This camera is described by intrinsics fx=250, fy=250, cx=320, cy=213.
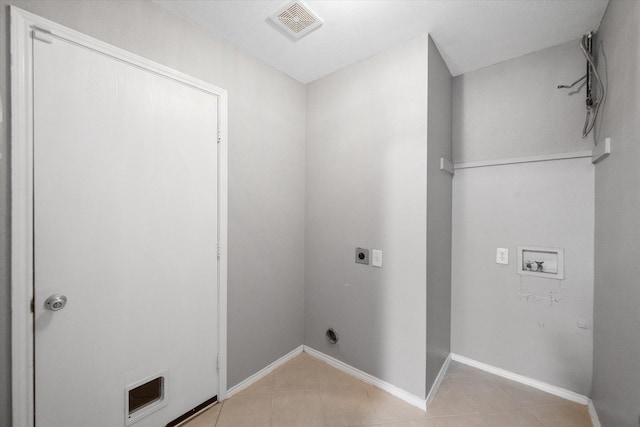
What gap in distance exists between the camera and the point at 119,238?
131 centimetres

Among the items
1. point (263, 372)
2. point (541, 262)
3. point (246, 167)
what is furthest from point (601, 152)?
point (263, 372)

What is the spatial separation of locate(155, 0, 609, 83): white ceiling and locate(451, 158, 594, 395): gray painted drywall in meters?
0.90

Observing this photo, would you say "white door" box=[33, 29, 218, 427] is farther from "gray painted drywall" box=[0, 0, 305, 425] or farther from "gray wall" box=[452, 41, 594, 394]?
"gray wall" box=[452, 41, 594, 394]

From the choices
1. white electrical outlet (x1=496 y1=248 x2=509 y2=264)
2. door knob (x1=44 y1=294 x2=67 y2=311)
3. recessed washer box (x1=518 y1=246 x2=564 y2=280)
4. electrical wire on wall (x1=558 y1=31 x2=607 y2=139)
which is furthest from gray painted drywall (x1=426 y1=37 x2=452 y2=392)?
door knob (x1=44 y1=294 x2=67 y2=311)

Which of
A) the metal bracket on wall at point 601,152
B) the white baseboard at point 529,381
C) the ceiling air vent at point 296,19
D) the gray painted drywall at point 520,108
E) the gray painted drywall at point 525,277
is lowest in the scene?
the white baseboard at point 529,381

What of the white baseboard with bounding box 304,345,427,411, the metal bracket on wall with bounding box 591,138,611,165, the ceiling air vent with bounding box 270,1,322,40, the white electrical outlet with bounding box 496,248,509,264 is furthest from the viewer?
the white electrical outlet with bounding box 496,248,509,264

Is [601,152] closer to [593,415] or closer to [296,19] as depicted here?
[593,415]

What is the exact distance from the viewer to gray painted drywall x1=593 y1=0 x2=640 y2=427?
110cm

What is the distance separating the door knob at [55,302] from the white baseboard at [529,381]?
110 inches

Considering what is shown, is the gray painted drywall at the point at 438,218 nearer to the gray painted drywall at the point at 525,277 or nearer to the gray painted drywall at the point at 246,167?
the gray painted drywall at the point at 525,277

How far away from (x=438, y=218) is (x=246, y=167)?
153cm

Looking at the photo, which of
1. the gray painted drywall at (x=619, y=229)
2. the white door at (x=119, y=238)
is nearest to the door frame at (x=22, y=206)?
the white door at (x=119, y=238)

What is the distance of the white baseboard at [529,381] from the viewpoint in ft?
5.74

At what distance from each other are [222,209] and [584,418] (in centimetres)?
273
